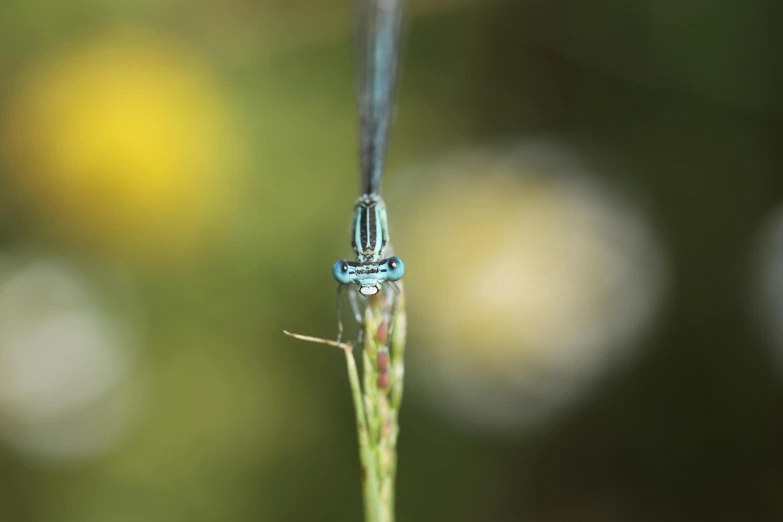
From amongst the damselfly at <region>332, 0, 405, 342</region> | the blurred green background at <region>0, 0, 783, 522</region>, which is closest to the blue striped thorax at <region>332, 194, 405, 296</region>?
the damselfly at <region>332, 0, 405, 342</region>

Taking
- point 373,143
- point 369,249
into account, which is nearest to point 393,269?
point 369,249

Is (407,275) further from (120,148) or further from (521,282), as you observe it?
(120,148)

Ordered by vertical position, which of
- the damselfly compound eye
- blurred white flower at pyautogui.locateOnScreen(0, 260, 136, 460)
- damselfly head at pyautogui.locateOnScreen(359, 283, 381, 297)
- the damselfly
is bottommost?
blurred white flower at pyautogui.locateOnScreen(0, 260, 136, 460)

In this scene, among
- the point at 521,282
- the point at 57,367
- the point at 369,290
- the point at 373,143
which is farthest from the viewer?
the point at 521,282

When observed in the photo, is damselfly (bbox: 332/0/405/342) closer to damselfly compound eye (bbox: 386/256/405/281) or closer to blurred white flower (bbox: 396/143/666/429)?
damselfly compound eye (bbox: 386/256/405/281)

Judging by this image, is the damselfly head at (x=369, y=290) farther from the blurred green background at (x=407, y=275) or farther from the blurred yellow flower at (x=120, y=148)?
the blurred yellow flower at (x=120, y=148)

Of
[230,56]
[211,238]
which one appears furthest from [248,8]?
[211,238]
